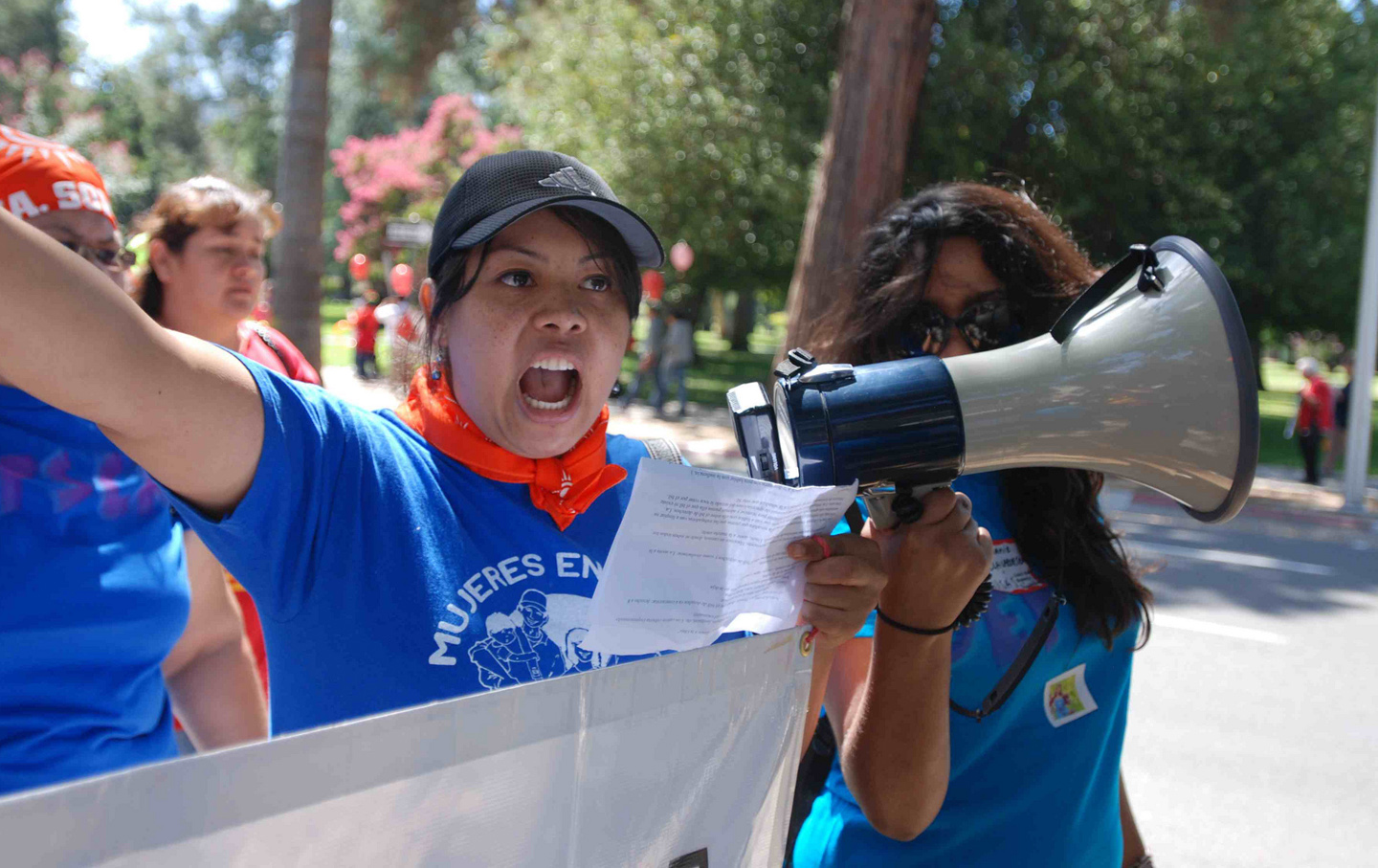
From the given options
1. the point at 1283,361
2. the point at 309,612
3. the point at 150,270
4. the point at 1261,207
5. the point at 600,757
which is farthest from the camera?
the point at 1283,361

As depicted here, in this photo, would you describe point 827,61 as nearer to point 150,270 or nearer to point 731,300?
point 150,270

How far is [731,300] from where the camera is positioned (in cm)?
5403

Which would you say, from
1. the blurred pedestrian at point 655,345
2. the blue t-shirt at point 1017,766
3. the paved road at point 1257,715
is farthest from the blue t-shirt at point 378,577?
the blurred pedestrian at point 655,345

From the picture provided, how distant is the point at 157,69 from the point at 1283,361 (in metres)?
60.5

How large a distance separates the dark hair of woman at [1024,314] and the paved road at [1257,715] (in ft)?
1.28

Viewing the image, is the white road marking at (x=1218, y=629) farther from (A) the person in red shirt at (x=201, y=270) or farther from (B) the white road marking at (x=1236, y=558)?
(A) the person in red shirt at (x=201, y=270)

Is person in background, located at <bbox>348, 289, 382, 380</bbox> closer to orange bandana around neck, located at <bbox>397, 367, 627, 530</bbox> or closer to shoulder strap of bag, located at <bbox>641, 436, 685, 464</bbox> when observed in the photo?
shoulder strap of bag, located at <bbox>641, 436, 685, 464</bbox>

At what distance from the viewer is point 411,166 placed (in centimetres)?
2752

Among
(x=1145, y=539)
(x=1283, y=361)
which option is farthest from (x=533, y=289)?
(x=1283, y=361)

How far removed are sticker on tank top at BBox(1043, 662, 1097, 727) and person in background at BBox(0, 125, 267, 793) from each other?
4.40 ft

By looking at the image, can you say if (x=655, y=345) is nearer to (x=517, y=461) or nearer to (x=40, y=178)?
(x=40, y=178)

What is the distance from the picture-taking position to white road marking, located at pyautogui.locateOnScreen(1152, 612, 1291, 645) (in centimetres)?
639

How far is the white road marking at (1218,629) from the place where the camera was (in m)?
6.39

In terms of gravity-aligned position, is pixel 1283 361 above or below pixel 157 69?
below
